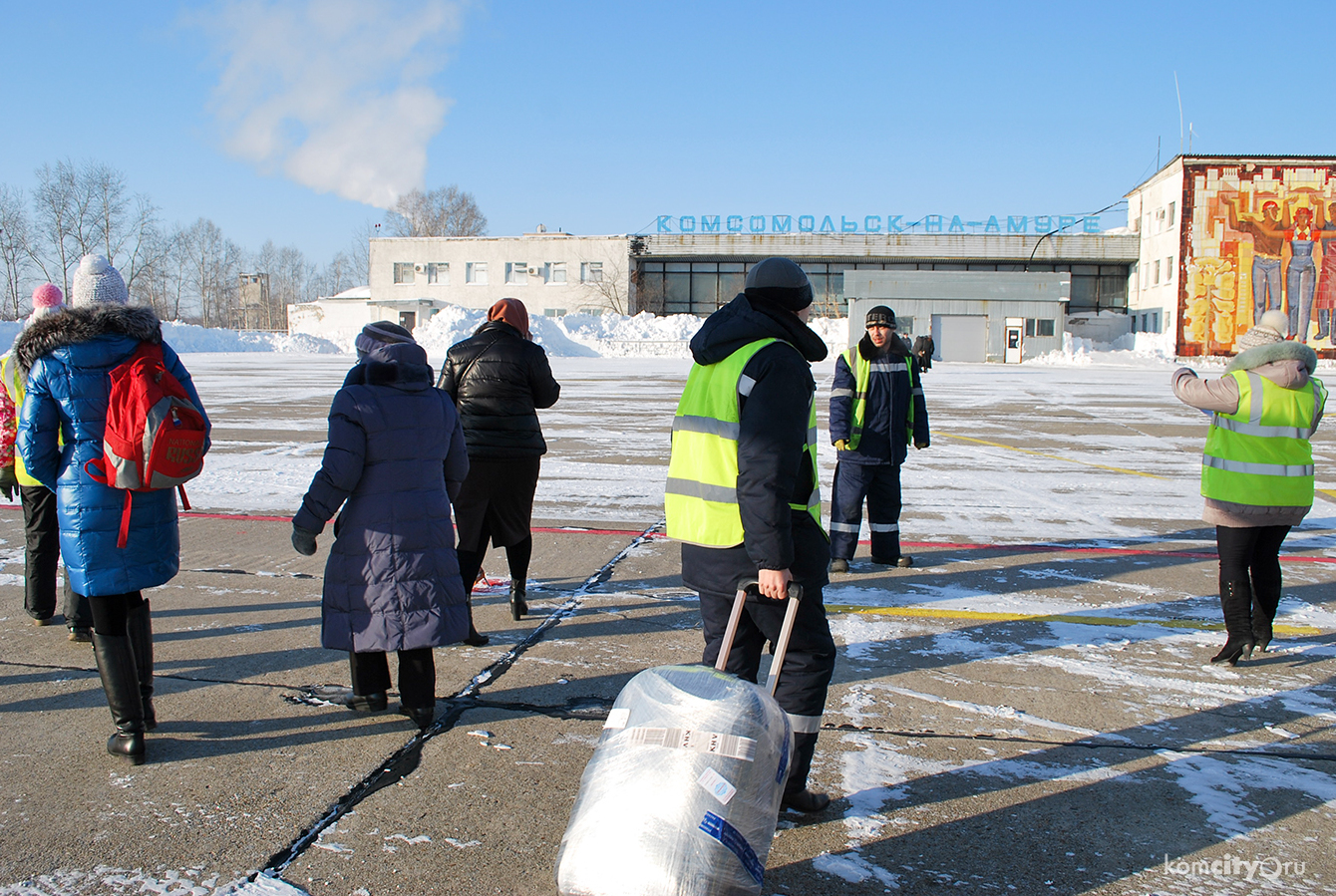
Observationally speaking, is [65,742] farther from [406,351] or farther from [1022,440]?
[1022,440]

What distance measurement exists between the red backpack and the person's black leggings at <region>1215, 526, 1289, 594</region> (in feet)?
15.5

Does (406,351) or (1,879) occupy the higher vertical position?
(406,351)

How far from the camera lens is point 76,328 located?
3.34 m

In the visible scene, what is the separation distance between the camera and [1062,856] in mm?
2857

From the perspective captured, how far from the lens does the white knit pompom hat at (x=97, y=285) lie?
3.46 meters

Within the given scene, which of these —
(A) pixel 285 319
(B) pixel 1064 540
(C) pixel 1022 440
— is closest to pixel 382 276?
(A) pixel 285 319

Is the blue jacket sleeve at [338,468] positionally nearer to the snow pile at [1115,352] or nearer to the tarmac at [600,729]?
the tarmac at [600,729]

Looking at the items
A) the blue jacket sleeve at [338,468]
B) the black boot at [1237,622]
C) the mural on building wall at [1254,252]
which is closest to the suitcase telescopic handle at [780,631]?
the blue jacket sleeve at [338,468]

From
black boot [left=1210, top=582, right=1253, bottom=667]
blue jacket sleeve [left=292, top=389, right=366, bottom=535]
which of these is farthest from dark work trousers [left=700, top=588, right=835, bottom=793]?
black boot [left=1210, top=582, right=1253, bottom=667]

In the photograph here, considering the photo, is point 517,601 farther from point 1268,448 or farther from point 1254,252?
point 1254,252

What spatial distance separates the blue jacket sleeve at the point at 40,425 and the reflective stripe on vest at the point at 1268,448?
504 cm

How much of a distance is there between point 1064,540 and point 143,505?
21.4ft

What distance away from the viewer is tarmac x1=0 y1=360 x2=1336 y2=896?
277cm

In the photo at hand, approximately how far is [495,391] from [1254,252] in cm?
5346
